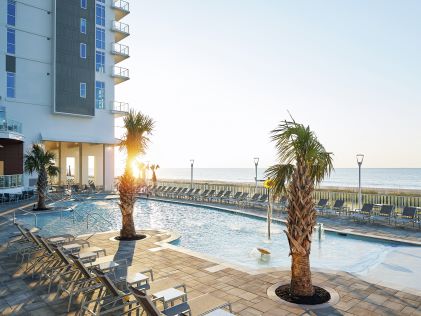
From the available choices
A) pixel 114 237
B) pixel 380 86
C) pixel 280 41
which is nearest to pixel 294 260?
pixel 114 237

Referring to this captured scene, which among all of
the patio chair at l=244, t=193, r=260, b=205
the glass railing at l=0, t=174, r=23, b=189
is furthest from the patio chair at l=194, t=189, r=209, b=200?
the glass railing at l=0, t=174, r=23, b=189

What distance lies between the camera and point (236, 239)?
11.4m

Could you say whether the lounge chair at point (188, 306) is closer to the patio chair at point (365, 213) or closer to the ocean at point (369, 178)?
the patio chair at point (365, 213)

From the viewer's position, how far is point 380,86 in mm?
20750

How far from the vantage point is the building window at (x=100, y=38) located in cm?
3153

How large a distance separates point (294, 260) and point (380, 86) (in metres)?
19.0

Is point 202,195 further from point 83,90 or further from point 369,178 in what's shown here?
point 369,178

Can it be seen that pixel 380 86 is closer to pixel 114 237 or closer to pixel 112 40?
pixel 114 237

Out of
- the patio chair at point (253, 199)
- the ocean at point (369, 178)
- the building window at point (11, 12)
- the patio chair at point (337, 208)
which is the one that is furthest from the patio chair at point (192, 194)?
the building window at point (11, 12)

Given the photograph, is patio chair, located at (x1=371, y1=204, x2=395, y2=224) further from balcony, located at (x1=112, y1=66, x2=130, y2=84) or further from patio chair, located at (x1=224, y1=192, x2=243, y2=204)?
balcony, located at (x1=112, y1=66, x2=130, y2=84)

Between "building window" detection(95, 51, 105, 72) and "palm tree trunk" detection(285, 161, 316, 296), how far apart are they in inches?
1190

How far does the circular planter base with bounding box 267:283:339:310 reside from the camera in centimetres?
525

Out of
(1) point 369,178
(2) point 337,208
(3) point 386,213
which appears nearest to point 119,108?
(2) point 337,208

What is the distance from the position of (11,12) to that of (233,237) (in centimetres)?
2679
